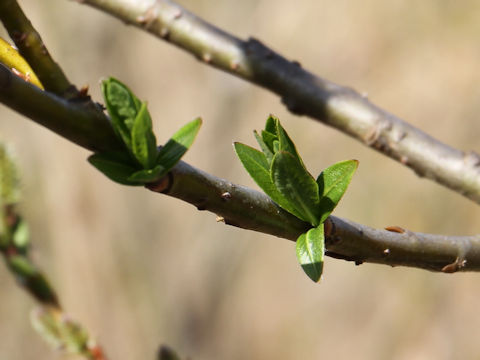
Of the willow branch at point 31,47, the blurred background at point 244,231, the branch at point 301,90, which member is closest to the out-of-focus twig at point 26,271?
the branch at point 301,90

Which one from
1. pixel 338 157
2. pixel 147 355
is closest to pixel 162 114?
pixel 338 157

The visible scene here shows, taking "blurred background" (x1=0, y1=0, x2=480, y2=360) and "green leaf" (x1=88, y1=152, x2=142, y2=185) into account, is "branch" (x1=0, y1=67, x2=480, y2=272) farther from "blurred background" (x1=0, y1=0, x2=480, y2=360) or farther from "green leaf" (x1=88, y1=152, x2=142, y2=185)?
"blurred background" (x1=0, y1=0, x2=480, y2=360)

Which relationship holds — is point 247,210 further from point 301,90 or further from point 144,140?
point 301,90

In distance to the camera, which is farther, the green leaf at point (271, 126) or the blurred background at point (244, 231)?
the blurred background at point (244, 231)

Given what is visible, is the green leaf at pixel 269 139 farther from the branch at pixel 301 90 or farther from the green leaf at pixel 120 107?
the branch at pixel 301 90

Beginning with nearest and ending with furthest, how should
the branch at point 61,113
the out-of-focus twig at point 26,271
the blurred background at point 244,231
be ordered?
the branch at point 61,113 < the out-of-focus twig at point 26,271 < the blurred background at point 244,231

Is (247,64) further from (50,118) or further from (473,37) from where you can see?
(473,37)
